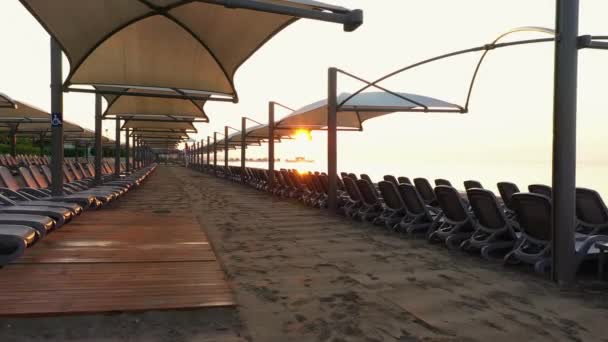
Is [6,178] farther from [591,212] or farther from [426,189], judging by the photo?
[591,212]

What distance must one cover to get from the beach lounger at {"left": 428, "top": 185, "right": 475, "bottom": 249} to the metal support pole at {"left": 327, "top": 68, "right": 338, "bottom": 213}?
3677mm

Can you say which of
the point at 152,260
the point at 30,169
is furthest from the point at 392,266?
the point at 30,169

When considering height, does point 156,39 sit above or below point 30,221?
above

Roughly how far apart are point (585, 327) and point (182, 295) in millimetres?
2627

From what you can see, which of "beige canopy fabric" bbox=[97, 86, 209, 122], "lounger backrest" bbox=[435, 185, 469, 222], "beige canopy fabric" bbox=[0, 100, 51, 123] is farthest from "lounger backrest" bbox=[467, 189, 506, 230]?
"beige canopy fabric" bbox=[0, 100, 51, 123]

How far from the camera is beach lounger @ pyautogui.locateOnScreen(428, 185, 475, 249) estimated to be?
5.97m

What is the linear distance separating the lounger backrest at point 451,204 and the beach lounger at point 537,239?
3.49 feet

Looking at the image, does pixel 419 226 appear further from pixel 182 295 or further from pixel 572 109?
pixel 182 295

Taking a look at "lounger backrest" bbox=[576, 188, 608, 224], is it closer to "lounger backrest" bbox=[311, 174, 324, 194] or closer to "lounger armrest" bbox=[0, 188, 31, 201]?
"lounger backrest" bbox=[311, 174, 324, 194]

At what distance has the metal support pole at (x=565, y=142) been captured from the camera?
4207mm

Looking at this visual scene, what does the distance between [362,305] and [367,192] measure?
17.0 ft

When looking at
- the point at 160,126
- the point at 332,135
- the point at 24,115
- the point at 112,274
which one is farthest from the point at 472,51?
the point at 160,126

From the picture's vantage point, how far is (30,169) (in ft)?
35.2

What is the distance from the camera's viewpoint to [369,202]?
28.5 feet
